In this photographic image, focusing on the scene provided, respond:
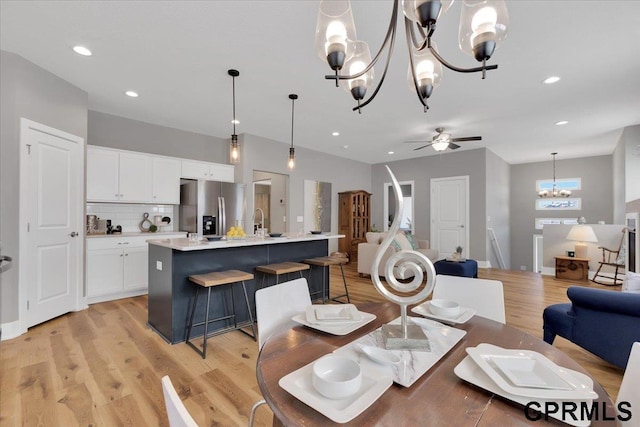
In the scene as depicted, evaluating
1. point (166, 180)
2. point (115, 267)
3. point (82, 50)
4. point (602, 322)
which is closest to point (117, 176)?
point (166, 180)

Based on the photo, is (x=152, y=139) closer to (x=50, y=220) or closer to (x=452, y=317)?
(x=50, y=220)

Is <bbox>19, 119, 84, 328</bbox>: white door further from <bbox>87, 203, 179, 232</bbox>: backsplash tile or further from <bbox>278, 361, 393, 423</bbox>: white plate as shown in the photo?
<bbox>278, 361, 393, 423</bbox>: white plate

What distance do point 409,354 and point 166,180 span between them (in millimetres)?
4640

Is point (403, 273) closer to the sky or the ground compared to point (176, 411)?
closer to the sky

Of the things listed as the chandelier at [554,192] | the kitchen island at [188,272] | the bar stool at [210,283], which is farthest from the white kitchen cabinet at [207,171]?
the chandelier at [554,192]

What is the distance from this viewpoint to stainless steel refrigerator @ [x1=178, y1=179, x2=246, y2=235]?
475 cm

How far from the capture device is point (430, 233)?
726cm

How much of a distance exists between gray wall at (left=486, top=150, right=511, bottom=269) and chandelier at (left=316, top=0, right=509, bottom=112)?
5.80 m

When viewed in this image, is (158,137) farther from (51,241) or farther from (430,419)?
(430,419)

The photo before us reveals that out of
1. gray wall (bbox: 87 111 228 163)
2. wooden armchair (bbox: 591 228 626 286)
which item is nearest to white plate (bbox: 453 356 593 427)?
gray wall (bbox: 87 111 228 163)

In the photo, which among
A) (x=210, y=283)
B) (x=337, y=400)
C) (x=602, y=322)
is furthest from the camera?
(x=210, y=283)

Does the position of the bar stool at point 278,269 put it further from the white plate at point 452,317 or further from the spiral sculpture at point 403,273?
the spiral sculpture at point 403,273

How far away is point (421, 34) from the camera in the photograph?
1413mm

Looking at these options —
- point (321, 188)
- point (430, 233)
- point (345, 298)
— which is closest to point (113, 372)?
point (345, 298)
